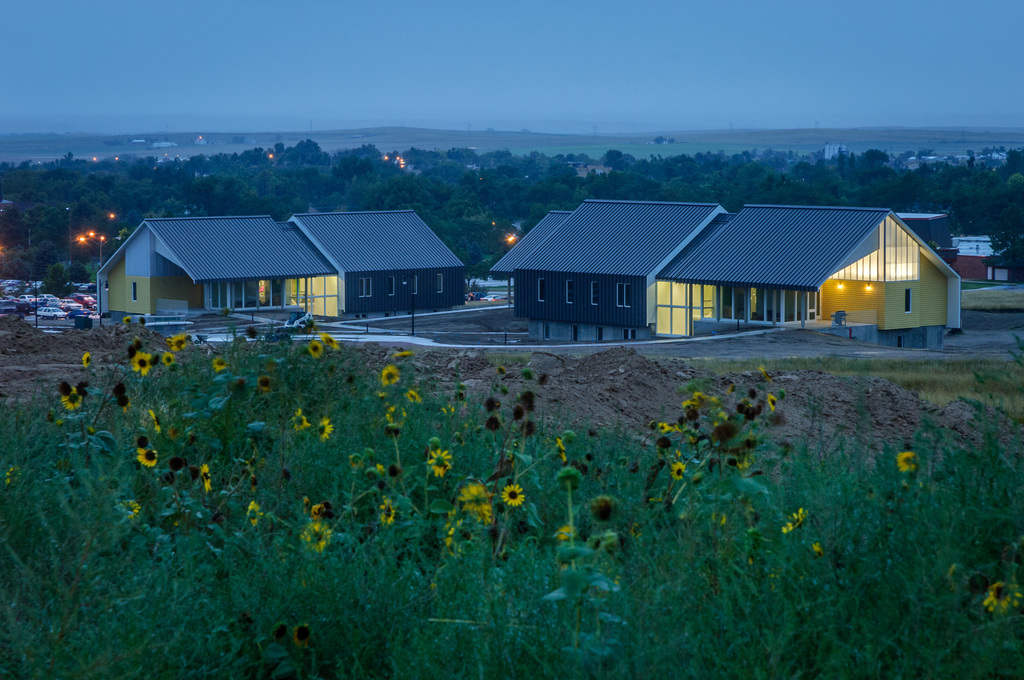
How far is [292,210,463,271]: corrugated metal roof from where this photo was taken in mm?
54000

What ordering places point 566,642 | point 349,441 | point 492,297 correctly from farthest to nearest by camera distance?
point 492,297
point 349,441
point 566,642

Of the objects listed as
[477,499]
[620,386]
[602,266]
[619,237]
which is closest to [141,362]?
[477,499]

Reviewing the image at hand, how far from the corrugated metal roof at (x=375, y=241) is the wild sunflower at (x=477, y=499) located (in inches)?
1905

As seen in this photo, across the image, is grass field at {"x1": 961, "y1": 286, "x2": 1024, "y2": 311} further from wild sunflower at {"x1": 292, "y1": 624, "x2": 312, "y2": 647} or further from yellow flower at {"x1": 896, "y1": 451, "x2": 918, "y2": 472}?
wild sunflower at {"x1": 292, "y1": 624, "x2": 312, "y2": 647}

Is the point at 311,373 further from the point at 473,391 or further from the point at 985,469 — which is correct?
the point at 985,469

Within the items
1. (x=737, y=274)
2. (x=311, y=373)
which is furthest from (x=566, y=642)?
(x=737, y=274)

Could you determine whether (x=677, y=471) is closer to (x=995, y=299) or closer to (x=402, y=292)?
(x=402, y=292)

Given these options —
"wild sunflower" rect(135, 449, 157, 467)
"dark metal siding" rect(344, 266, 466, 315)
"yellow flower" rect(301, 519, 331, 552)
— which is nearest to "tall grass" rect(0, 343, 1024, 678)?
"yellow flower" rect(301, 519, 331, 552)

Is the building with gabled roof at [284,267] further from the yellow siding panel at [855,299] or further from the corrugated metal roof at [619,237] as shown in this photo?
the yellow siding panel at [855,299]

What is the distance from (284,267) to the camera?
51438 mm

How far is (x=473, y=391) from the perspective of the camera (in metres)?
11.7

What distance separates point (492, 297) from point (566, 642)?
256ft

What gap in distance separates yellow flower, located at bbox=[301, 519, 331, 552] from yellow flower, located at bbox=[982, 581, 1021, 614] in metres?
2.75

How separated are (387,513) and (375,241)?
5041cm
